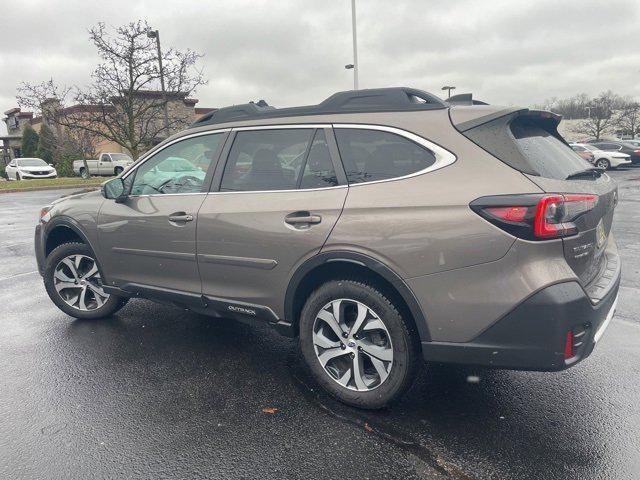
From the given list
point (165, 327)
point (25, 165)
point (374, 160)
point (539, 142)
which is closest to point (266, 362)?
point (165, 327)

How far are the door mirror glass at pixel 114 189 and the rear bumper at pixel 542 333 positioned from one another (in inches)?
117

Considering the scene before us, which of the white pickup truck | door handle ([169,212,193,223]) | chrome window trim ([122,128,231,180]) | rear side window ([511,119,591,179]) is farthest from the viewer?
the white pickup truck

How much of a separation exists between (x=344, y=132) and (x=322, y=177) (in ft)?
1.01

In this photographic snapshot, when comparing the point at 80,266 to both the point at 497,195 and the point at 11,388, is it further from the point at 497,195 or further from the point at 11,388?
the point at 497,195

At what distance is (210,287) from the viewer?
11.2 ft

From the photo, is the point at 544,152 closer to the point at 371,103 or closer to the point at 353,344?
the point at 371,103

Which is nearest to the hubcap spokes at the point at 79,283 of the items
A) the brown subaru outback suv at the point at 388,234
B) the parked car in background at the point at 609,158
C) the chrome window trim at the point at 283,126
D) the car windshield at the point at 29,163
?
the brown subaru outback suv at the point at 388,234

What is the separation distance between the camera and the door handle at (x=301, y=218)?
2802 mm

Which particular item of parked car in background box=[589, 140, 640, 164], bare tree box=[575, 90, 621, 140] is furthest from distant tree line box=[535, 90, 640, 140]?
parked car in background box=[589, 140, 640, 164]

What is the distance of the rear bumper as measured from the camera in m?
2.23

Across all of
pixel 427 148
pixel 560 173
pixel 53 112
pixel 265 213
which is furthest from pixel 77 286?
pixel 53 112

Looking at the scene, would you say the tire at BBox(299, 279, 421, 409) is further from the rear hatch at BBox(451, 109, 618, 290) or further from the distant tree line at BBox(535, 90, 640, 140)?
the distant tree line at BBox(535, 90, 640, 140)

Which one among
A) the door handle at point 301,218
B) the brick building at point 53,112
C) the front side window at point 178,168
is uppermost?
the brick building at point 53,112

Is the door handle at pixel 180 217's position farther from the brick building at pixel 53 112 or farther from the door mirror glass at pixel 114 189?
the brick building at pixel 53 112
